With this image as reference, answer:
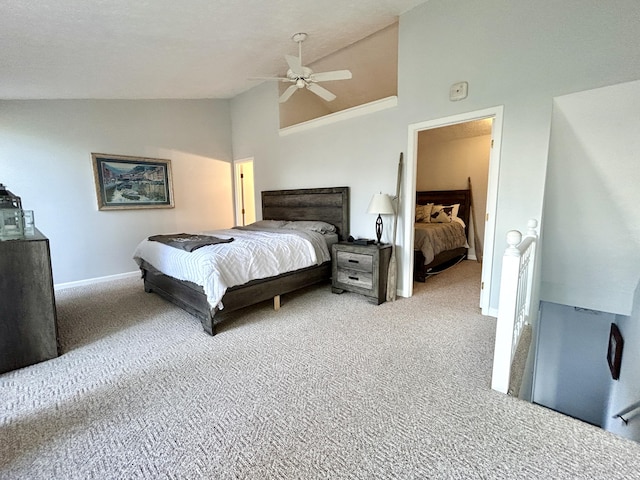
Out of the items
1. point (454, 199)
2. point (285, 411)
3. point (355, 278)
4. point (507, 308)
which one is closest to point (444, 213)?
point (454, 199)

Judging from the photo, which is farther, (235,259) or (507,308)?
(235,259)

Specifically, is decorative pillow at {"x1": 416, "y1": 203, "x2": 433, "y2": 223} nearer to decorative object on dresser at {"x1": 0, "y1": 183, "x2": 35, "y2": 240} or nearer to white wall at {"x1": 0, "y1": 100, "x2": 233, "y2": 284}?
white wall at {"x1": 0, "y1": 100, "x2": 233, "y2": 284}

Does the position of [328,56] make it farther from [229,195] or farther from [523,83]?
[229,195]

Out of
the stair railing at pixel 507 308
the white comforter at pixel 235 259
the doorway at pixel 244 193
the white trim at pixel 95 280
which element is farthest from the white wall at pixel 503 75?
the white trim at pixel 95 280

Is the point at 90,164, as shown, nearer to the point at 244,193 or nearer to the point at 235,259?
the point at 244,193

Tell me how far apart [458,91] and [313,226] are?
89.0 inches

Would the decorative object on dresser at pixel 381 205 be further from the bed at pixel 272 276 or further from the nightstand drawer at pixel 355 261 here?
the bed at pixel 272 276

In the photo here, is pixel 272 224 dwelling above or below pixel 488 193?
below

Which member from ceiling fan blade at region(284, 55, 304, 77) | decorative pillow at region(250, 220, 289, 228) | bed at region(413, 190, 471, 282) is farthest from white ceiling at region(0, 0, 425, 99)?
bed at region(413, 190, 471, 282)

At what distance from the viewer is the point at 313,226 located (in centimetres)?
399

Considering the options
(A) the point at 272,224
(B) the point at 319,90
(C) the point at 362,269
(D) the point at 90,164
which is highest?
(B) the point at 319,90

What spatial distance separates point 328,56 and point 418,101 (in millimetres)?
1762

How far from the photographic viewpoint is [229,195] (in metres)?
5.70

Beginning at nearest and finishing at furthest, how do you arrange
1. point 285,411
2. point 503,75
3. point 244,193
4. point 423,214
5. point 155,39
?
point 285,411, point 503,75, point 155,39, point 423,214, point 244,193
